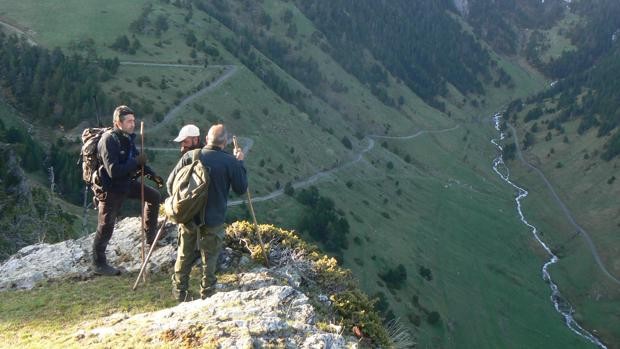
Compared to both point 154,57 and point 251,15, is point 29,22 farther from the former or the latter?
point 251,15

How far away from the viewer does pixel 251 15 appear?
197625 mm

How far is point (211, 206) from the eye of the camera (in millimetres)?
11969

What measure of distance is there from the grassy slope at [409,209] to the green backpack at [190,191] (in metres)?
73.4

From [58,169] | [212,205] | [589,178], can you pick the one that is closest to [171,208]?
[212,205]

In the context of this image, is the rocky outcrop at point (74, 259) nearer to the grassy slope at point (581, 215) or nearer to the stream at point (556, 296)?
the stream at point (556, 296)

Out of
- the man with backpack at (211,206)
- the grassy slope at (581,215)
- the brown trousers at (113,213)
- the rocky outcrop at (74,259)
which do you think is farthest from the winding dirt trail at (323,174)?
the man with backpack at (211,206)

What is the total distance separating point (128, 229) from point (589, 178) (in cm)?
17510

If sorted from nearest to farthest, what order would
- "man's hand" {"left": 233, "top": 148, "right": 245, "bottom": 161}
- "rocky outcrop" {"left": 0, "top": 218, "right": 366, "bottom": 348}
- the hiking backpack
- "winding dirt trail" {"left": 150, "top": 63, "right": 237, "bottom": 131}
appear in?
"rocky outcrop" {"left": 0, "top": 218, "right": 366, "bottom": 348}, "man's hand" {"left": 233, "top": 148, "right": 245, "bottom": 161}, the hiking backpack, "winding dirt trail" {"left": 150, "top": 63, "right": 237, "bottom": 131}

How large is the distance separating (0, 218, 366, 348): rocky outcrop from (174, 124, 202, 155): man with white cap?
140 inches

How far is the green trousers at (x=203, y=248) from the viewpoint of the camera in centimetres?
1225

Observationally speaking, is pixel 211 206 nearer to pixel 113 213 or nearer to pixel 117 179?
pixel 117 179

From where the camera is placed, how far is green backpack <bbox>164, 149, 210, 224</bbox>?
1154 centimetres

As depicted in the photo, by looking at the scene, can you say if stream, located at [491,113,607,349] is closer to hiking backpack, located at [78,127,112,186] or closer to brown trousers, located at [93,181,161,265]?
brown trousers, located at [93,181,161,265]

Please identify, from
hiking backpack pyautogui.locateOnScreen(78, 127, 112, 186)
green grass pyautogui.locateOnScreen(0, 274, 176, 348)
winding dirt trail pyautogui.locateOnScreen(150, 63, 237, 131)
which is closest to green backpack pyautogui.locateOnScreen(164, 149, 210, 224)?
green grass pyautogui.locateOnScreen(0, 274, 176, 348)
